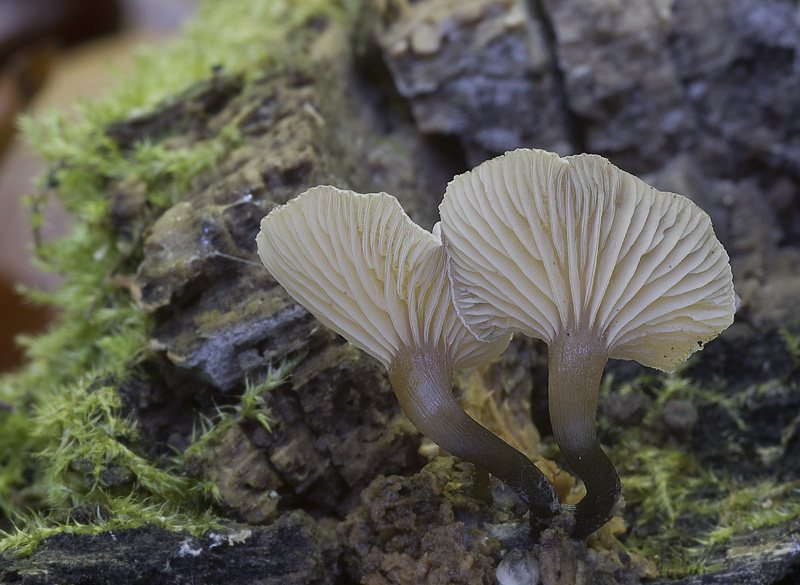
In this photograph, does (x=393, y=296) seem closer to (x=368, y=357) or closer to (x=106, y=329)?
(x=368, y=357)

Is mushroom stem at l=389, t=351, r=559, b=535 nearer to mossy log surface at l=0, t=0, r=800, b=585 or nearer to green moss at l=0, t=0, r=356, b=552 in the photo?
mossy log surface at l=0, t=0, r=800, b=585

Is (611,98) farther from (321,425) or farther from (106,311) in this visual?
(106,311)

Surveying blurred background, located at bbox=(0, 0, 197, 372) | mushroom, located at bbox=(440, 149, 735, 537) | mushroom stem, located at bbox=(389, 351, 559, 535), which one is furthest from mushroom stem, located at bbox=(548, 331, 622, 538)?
blurred background, located at bbox=(0, 0, 197, 372)

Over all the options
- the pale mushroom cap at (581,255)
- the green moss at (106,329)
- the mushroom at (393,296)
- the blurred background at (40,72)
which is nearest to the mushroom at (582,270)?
the pale mushroom cap at (581,255)

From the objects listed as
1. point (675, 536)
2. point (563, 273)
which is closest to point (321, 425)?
point (563, 273)

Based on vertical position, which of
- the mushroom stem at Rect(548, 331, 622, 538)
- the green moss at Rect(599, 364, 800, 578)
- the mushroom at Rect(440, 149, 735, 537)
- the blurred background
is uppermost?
the blurred background

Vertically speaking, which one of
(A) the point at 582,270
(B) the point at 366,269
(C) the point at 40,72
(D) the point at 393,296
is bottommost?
(A) the point at 582,270

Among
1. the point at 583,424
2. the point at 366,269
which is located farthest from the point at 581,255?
the point at 366,269

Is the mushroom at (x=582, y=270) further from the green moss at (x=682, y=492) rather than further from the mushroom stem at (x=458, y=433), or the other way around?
the green moss at (x=682, y=492)
